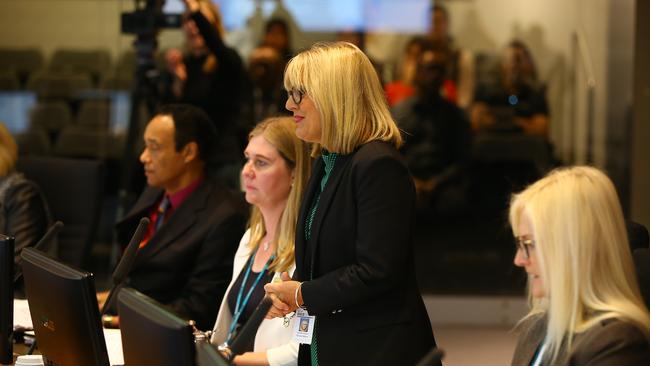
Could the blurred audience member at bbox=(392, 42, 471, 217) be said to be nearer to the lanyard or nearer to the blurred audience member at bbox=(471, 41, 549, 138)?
the blurred audience member at bbox=(471, 41, 549, 138)

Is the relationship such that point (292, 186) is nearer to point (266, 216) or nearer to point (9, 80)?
point (266, 216)

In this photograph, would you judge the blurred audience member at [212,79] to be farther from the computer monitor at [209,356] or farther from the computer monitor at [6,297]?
the computer monitor at [209,356]

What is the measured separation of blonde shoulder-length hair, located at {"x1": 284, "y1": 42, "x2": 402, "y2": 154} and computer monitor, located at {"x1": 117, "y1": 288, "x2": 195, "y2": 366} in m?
0.86

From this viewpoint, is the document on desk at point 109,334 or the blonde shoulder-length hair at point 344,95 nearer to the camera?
the blonde shoulder-length hair at point 344,95

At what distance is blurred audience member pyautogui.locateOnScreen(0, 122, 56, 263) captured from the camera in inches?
180

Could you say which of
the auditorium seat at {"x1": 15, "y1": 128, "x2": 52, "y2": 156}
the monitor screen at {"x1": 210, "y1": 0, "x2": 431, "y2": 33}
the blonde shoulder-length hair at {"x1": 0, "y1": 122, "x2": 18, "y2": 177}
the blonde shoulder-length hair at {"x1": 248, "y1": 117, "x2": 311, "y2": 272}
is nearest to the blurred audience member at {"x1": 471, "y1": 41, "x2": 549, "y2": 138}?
the monitor screen at {"x1": 210, "y1": 0, "x2": 431, "y2": 33}

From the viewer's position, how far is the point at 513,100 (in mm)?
7125

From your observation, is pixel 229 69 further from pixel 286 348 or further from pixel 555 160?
pixel 286 348

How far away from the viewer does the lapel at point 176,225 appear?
4027 millimetres

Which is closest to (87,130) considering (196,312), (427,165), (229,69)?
(229,69)

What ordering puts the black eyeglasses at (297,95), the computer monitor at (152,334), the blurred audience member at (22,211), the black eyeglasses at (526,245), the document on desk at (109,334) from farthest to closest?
the blurred audience member at (22,211)
the document on desk at (109,334)
the black eyeglasses at (297,95)
the black eyeglasses at (526,245)
the computer monitor at (152,334)

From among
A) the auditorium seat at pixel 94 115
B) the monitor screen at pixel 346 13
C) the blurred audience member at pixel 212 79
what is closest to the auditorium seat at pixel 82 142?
the auditorium seat at pixel 94 115

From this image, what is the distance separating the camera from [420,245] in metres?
7.23

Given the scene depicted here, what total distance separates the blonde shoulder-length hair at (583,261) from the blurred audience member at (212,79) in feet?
12.2
